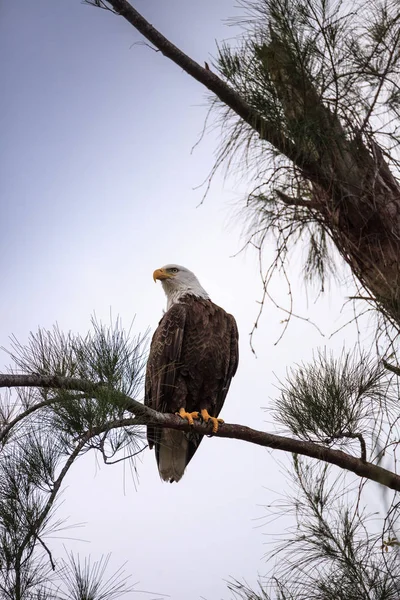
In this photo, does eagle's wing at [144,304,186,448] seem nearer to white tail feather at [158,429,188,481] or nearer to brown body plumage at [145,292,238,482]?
brown body plumage at [145,292,238,482]

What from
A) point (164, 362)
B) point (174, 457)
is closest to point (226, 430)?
point (164, 362)

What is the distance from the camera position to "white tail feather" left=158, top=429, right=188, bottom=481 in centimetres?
393

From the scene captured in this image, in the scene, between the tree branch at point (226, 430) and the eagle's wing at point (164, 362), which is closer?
the tree branch at point (226, 430)

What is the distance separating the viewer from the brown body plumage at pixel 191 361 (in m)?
3.64

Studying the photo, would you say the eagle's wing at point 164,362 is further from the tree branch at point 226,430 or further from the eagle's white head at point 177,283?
the tree branch at point 226,430

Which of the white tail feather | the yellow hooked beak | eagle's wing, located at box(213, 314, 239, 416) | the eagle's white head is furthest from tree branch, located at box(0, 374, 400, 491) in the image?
the yellow hooked beak

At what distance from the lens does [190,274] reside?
430 centimetres

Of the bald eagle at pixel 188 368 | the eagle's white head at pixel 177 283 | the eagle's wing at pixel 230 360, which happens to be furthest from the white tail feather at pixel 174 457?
the eagle's white head at pixel 177 283

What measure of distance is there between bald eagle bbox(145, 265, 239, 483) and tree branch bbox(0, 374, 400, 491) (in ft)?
2.25

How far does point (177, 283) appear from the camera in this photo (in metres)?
4.26

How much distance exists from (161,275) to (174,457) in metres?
1.01

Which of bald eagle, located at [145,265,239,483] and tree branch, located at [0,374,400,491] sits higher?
bald eagle, located at [145,265,239,483]

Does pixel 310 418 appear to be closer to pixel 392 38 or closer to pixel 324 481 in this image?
pixel 324 481

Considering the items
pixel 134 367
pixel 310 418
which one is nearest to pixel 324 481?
pixel 310 418
